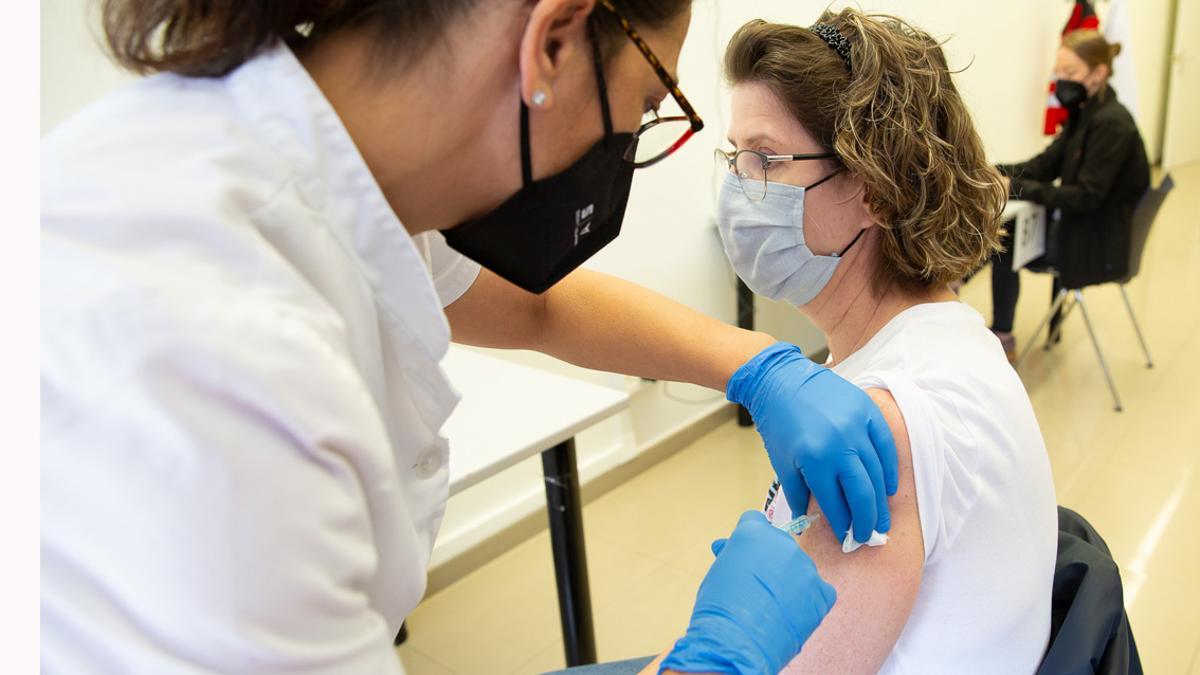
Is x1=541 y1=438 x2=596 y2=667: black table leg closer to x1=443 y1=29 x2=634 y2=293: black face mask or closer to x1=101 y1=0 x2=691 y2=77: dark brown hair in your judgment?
x1=443 y1=29 x2=634 y2=293: black face mask

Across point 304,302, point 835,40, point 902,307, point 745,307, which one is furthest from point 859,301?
point 745,307

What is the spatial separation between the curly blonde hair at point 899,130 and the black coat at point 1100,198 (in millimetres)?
2255

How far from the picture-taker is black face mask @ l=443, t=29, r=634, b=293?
0.73 m

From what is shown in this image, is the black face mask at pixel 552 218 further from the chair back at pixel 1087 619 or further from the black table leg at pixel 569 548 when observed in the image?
the black table leg at pixel 569 548

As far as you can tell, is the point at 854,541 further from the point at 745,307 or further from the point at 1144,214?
the point at 1144,214

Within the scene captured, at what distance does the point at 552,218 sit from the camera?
771mm

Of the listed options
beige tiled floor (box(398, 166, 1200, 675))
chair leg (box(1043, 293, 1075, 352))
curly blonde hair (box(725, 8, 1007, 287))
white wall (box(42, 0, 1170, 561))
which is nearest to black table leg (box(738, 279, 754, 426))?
white wall (box(42, 0, 1170, 561))

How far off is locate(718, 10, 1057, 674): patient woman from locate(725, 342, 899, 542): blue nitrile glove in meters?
0.03

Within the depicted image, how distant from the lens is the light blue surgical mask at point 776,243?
126 centimetres

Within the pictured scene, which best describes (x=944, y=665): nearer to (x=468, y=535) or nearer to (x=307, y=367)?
(x=307, y=367)

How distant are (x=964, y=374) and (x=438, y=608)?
5.96 feet

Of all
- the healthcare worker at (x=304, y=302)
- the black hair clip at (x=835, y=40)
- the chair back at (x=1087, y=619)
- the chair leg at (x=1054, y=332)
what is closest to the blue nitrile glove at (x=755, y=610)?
the healthcare worker at (x=304, y=302)

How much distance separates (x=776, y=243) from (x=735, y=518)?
1.62 m

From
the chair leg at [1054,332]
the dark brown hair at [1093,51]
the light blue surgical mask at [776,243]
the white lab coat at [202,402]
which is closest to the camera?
the white lab coat at [202,402]
